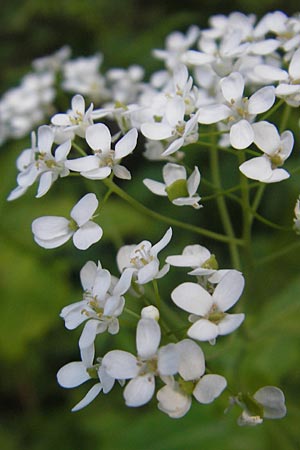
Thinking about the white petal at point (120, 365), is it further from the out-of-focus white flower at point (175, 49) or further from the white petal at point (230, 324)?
the out-of-focus white flower at point (175, 49)

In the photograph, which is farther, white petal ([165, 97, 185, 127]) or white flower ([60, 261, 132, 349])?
white petal ([165, 97, 185, 127])

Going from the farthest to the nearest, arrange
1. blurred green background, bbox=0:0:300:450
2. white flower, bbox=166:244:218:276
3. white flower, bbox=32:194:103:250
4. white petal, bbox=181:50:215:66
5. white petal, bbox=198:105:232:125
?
blurred green background, bbox=0:0:300:450 → white petal, bbox=181:50:215:66 → white petal, bbox=198:105:232:125 → white flower, bbox=32:194:103:250 → white flower, bbox=166:244:218:276

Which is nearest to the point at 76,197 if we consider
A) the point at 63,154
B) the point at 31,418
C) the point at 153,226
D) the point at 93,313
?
the point at 153,226

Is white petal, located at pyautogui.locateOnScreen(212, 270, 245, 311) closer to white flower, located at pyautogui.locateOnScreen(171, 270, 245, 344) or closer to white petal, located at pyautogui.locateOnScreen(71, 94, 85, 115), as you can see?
white flower, located at pyautogui.locateOnScreen(171, 270, 245, 344)

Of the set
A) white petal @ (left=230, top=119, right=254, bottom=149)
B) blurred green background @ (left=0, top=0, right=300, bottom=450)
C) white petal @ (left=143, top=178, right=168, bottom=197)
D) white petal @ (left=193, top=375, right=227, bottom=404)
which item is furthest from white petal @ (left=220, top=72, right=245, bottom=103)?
white petal @ (left=193, top=375, right=227, bottom=404)

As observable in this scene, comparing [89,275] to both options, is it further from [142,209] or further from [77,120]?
[77,120]

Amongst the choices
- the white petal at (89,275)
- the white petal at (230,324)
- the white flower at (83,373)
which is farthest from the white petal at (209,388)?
the white petal at (89,275)

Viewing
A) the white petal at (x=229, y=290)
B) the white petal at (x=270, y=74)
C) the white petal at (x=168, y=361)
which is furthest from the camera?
the white petal at (x=270, y=74)
